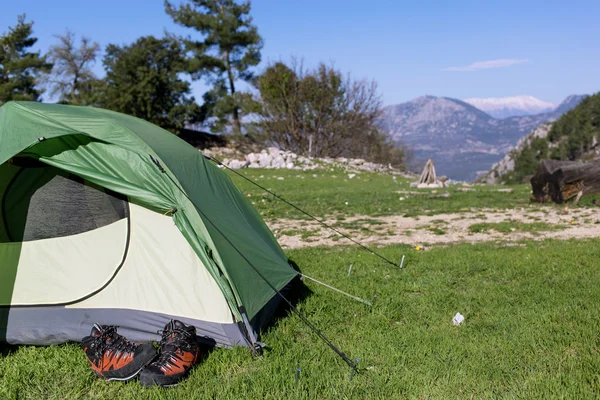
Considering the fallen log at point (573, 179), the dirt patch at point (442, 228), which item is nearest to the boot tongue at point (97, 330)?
the dirt patch at point (442, 228)

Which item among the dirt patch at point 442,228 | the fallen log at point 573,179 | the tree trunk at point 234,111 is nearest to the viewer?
the dirt patch at point 442,228

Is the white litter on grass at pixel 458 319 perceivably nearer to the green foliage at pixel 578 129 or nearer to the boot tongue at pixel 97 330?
the boot tongue at pixel 97 330

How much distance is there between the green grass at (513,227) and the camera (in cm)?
964

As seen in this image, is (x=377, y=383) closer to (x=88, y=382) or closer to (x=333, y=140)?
(x=88, y=382)

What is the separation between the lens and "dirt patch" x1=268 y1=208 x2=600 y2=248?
29.9ft

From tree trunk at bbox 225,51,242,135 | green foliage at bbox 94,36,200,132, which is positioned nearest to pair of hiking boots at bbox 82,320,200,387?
green foliage at bbox 94,36,200,132

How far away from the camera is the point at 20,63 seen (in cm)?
3600

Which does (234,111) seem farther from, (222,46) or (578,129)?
(578,129)

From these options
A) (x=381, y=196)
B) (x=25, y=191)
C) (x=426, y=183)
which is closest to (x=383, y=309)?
(x=25, y=191)

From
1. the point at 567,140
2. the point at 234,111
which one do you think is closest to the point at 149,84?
the point at 234,111

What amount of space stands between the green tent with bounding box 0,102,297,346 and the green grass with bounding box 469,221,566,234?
5852 millimetres

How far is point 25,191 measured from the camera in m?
4.97

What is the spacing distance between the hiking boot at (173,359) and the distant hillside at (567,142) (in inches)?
3152

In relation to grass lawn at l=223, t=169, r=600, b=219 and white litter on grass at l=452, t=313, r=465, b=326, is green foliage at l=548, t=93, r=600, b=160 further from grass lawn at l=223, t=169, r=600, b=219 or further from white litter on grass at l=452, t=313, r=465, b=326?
white litter on grass at l=452, t=313, r=465, b=326
